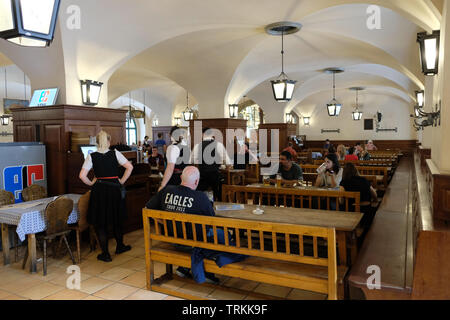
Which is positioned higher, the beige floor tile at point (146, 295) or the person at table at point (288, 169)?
the person at table at point (288, 169)

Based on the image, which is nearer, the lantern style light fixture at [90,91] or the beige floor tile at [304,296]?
the beige floor tile at [304,296]

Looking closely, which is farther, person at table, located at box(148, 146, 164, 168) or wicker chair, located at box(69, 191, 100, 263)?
person at table, located at box(148, 146, 164, 168)

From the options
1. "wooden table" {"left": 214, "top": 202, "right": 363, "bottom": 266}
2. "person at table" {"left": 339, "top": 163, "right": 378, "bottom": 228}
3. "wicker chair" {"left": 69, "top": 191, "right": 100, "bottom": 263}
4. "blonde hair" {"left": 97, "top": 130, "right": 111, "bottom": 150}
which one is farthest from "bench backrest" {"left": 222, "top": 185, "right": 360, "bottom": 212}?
"wicker chair" {"left": 69, "top": 191, "right": 100, "bottom": 263}

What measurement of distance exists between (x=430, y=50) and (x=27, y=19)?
347 centimetres

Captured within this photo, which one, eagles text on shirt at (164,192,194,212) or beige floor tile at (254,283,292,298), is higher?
eagles text on shirt at (164,192,194,212)

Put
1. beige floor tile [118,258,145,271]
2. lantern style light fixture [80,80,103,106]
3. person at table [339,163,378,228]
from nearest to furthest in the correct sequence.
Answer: beige floor tile [118,258,145,271] → person at table [339,163,378,228] → lantern style light fixture [80,80,103,106]

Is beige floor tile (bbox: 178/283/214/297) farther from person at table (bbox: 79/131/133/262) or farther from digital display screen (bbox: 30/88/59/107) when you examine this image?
digital display screen (bbox: 30/88/59/107)

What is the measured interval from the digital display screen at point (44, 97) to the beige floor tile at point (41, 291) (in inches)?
137

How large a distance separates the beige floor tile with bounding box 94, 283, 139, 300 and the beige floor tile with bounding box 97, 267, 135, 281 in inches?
7.3

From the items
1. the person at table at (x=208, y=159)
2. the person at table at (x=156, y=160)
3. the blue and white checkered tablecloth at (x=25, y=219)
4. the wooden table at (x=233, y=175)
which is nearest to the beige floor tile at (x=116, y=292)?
the blue and white checkered tablecloth at (x=25, y=219)

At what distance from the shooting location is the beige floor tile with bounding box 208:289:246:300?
3.15 meters

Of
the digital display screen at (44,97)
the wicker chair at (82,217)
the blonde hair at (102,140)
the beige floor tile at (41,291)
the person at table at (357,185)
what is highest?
the digital display screen at (44,97)

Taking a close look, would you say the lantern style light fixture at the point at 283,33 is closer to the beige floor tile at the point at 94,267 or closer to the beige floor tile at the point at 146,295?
the beige floor tile at the point at 94,267

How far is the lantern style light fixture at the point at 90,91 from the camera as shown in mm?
6105
